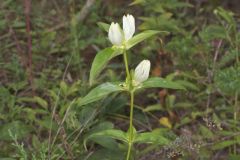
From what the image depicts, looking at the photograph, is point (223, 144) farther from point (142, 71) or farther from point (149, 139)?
point (142, 71)

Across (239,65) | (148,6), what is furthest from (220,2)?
(239,65)

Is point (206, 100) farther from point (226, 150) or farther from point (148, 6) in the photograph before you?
point (148, 6)

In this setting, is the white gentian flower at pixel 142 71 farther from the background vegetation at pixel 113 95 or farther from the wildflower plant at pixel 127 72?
the background vegetation at pixel 113 95

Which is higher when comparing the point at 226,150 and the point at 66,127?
the point at 66,127

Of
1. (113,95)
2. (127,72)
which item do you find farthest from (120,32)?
(113,95)

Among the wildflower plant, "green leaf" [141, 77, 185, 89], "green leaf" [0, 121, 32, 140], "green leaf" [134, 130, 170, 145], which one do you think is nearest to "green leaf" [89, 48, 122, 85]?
the wildflower plant

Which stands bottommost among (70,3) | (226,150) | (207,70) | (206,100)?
(226,150)

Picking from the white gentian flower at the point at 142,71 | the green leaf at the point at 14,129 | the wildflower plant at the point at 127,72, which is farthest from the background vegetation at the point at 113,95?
the white gentian flower at the point at 142,71
